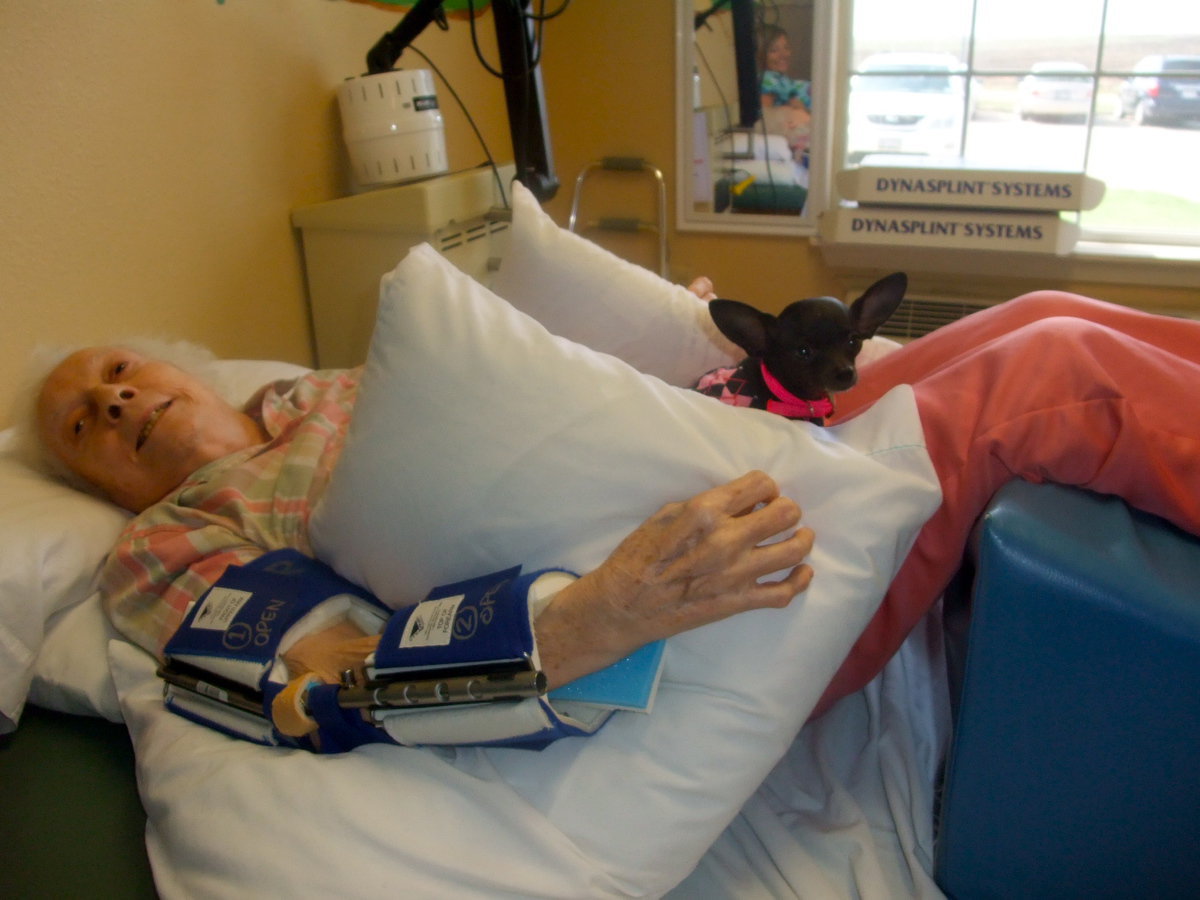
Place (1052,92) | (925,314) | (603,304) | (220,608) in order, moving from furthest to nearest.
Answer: (925,314), (1052,92), (603,304), (220,608)

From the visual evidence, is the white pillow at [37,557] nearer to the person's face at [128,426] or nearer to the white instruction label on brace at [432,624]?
the person's face at [128,426]

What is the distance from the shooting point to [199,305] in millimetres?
1741

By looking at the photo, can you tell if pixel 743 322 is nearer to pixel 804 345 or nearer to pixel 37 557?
pixel 804 345

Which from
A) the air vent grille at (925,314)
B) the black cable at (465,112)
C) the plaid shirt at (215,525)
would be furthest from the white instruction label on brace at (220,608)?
the air vent grille at (925,314)

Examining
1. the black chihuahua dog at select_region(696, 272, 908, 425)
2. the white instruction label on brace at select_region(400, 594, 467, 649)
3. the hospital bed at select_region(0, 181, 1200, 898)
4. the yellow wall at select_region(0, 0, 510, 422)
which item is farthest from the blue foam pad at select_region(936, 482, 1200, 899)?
the yellow wall at select_region(0, 0, 510, 422)

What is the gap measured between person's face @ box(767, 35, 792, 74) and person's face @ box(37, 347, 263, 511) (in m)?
1.86

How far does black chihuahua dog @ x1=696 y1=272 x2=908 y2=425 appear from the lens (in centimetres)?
103

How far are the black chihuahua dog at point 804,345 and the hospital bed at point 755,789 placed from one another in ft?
0.37

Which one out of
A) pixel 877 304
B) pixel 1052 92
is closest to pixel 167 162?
pixel 877 304

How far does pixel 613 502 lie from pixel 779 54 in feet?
6.63

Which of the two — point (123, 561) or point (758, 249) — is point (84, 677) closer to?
point (123, 561)

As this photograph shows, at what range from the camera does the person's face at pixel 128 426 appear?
1257 millimetres

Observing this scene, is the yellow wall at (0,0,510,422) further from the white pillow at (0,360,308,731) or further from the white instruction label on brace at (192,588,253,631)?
the white instruction label on brace at (192,588,253,631)

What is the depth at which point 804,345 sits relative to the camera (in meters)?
1.04
